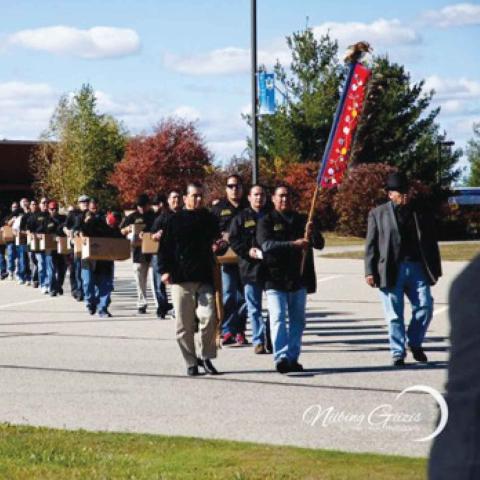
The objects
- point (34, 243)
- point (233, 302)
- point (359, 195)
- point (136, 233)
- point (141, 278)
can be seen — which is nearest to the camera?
point (233, 302)

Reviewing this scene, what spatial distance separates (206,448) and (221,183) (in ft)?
146

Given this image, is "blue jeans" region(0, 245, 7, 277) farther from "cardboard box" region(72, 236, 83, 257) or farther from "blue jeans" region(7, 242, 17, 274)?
"cardboard box" region(72, 236, 83, 257)

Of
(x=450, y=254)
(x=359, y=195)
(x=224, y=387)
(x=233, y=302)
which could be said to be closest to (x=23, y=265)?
(x=233, y=302)

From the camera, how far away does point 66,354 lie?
13.2 meters

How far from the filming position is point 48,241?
23250 millimetres

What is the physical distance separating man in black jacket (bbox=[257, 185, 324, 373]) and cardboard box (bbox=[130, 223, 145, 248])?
7004 mm

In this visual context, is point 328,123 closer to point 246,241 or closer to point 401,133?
point 401,133

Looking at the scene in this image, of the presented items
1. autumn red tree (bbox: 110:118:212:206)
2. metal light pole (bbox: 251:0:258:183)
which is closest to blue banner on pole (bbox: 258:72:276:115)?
metal light pole (bbox: 251:0:258:183)

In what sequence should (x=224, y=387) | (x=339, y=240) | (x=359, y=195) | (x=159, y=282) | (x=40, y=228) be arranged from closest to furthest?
(x=224, y=387) → (x=159, y=282) → (x=40, y=228) → (x=339, y=240) → (x=359, y=195)

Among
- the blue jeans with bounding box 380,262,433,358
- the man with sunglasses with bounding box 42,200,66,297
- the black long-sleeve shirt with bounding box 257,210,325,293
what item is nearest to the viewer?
the black long-sleeve shirt with bounding box 257,210,325,293

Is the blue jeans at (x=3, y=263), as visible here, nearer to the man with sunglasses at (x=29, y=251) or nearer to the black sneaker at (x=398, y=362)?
the man with sunglasses at (x=29, y=251)

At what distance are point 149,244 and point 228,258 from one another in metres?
3.51

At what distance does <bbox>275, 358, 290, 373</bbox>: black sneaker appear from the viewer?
11.3m

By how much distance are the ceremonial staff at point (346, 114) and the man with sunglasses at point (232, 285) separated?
1.12 m
